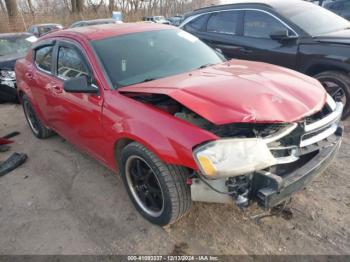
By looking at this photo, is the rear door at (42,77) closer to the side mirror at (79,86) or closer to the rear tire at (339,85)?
the side mirror at (79,86)

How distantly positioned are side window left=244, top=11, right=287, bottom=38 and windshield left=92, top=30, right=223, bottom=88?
1.92 meters

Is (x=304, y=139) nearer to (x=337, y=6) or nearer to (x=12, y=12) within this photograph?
(x=337, y=6)

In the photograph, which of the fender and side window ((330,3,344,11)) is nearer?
the fender

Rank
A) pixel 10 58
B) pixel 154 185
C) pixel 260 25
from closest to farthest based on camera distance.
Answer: pixel 154 185, pixel 260 25, pixel 10 58

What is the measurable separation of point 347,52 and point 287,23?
106cm

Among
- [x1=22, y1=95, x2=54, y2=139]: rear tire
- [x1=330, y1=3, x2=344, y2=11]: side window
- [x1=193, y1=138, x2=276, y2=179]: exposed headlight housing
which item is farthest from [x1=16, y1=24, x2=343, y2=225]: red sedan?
[x1=330, y1=3, x2=344, y2=11]: side window

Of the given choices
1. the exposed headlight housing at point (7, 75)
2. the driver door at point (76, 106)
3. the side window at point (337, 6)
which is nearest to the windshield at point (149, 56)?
the driver door at point (76, 106)

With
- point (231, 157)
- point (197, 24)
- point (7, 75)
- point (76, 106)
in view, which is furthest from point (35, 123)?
point (231, 157)

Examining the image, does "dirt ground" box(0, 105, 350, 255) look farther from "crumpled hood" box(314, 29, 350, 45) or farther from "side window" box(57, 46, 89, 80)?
"crumpled hood" box(314, 29, 350, 45)

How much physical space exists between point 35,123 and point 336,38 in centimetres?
488

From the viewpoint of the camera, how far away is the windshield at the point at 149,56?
119 inches

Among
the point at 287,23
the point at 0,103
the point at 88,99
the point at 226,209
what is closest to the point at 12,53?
the point at 0,103

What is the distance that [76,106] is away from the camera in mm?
3264

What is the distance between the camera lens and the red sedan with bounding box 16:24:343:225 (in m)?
2.14
